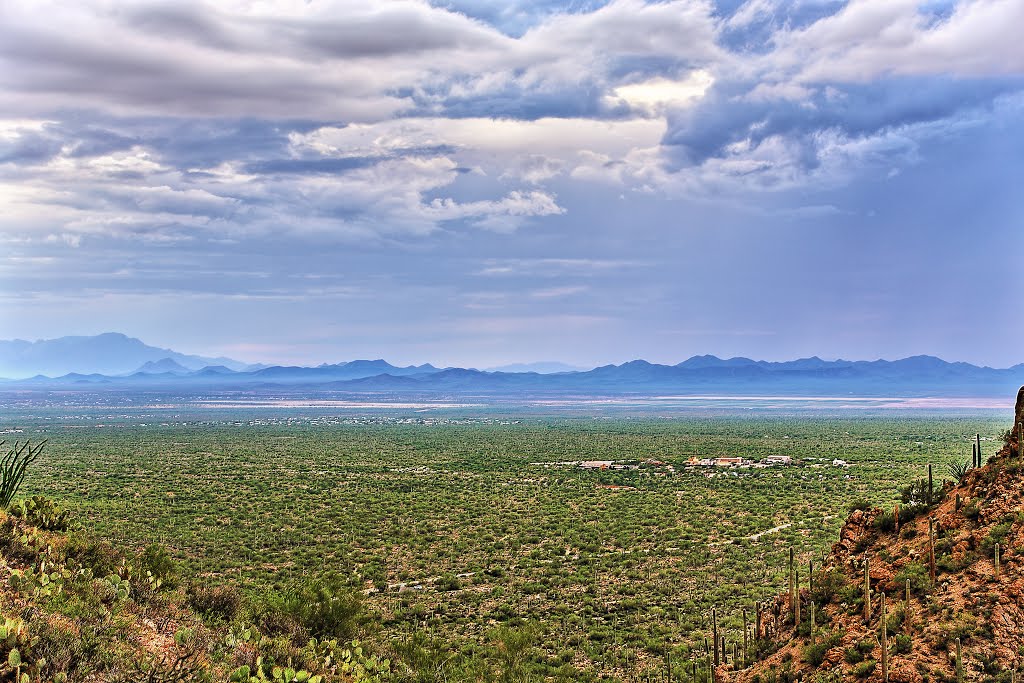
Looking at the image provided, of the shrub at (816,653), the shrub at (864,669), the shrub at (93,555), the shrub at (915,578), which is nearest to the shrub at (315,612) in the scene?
the shrub at (93,555)

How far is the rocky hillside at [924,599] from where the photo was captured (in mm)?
10719

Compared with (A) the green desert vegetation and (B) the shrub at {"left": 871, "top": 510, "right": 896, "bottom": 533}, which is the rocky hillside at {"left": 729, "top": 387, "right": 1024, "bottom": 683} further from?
(A) the green desert vegetation

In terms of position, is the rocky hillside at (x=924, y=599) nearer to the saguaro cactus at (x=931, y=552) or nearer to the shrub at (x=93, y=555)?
the saguaro cactus at (x=931, y=552)

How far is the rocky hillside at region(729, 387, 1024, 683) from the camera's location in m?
10.7

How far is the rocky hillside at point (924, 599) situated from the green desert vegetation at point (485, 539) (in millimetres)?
914

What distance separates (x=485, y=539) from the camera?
34.6 metres

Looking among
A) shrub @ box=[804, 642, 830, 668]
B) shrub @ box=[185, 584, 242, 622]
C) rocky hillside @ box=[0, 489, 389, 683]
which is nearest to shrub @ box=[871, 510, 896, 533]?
shrub @ box=[804, 642, 830, 668]

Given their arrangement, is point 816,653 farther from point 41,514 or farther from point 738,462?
point 738,462

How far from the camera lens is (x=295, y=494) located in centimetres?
4862

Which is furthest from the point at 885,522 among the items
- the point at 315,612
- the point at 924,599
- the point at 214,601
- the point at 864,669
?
the point at 214,601

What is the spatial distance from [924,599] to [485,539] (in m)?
24.2

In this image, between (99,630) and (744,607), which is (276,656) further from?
(744,607)

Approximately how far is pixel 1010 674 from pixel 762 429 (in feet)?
357

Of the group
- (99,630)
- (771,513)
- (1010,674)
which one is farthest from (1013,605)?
(771,513)
